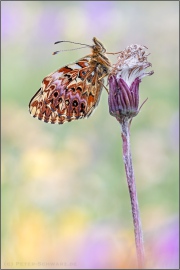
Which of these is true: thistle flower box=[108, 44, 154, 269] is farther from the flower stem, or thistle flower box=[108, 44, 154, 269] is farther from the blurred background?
the blurred background

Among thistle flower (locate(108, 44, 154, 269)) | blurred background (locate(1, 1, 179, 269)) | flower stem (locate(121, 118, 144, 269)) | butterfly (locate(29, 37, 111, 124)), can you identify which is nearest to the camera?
flower stem (locate(121, 118, 144, 269))

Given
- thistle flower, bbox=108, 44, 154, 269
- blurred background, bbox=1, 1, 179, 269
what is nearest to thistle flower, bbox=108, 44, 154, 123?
thistle flower, bbox=108, 44, 154, 269

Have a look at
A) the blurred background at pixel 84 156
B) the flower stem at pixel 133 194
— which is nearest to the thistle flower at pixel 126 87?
the flower stem at pixel 133 194

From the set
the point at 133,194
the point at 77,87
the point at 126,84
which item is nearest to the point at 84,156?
the point at 77,87

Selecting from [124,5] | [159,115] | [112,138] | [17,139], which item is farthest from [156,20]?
[17,139]

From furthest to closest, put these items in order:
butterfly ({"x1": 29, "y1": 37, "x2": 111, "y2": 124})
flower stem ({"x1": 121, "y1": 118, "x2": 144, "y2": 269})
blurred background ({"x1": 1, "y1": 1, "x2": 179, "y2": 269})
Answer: blurred background ({"x1": 1, "y1": 1, "x2": 179, "y2": 269})
butterfly ({"x1": 29, "y1": 37, "x2": 111, "y2": 124})
flower stem ({"x1": 121, "y1": 118, "x2": 144, "y2": 269})

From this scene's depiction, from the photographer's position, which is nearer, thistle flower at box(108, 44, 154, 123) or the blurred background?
thistle flower at box(108, 44, 154, 123)
